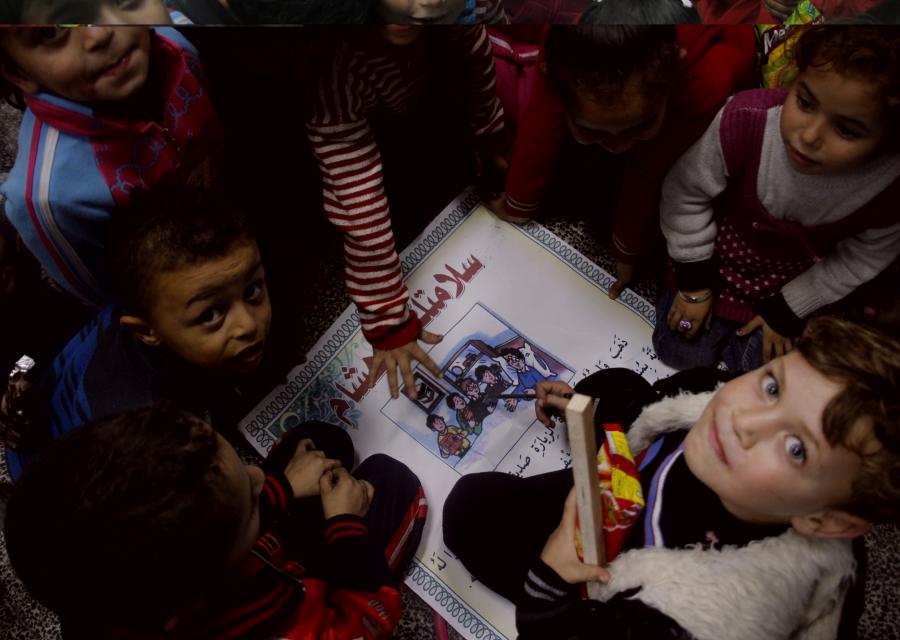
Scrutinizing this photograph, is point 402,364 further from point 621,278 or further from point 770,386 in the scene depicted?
point 770,386

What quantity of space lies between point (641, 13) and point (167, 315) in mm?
381

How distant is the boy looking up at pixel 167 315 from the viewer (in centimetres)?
54

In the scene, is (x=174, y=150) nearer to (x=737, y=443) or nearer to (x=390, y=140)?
(x=390, y=140)

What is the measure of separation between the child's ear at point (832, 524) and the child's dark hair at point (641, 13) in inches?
12.0

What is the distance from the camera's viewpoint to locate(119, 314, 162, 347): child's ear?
56cm

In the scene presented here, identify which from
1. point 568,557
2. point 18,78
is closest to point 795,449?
point 568,557

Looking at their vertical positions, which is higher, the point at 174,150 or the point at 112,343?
the point at 174,150

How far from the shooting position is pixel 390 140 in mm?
752

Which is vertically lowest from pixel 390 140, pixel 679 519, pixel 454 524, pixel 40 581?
pixel 40 581

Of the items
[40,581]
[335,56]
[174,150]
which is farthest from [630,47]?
[40,581]

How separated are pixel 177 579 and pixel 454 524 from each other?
0.87ft

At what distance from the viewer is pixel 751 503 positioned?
46cm

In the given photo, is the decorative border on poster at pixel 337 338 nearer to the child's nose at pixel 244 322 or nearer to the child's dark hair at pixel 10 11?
the child's nose at pixel 244 322

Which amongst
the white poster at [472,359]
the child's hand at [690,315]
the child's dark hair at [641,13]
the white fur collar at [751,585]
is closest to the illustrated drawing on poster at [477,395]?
the white poster at [472,359]
